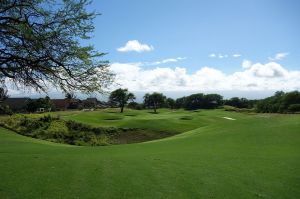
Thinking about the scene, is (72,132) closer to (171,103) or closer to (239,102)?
(239,102)

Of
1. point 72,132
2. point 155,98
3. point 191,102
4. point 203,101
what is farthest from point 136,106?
point 72,132

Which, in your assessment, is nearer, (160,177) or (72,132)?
(160,177)

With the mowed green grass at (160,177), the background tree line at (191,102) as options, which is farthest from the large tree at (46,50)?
the background tree line at (191,102)

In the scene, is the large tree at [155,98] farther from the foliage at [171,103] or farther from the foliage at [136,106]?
the foliage at [171,103]

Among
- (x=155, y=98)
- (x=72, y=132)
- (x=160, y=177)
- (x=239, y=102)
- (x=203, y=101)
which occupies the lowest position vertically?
(x=72, y=132)

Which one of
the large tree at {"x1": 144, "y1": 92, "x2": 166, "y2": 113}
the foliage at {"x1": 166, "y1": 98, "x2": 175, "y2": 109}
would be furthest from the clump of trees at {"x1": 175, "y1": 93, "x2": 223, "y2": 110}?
the large tree at {"x1": 144, "y1": 92, "x2": 166, "y2": 113}

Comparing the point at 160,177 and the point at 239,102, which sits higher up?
the point at 239,102

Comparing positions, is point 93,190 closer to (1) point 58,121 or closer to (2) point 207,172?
(2) point 207,172

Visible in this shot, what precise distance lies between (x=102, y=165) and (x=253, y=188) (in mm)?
6283

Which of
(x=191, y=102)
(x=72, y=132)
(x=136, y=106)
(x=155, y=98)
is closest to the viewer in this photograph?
(x=72, y=132)

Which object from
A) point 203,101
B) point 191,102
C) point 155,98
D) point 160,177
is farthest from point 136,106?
point 160,177

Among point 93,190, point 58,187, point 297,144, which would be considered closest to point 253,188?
point 93,190

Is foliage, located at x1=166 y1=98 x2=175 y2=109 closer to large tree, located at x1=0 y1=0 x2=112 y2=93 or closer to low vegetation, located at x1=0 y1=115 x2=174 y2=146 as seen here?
low vegetation, located at x1=0 y1=115 x2=174 y2=146

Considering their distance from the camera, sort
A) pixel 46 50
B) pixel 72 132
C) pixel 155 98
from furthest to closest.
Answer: pixel 155 98, pixel 72 132, pixel 46 50
